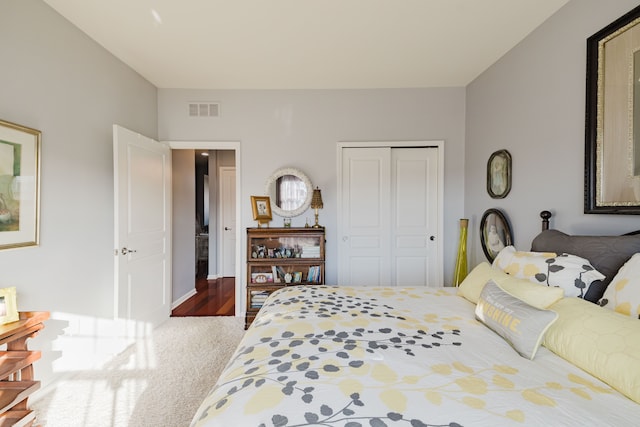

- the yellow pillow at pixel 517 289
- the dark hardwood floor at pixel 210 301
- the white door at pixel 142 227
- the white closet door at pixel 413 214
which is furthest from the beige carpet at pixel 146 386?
the white closet door at pixel 413 214

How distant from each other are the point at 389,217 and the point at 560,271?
6.98 feet

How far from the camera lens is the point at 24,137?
192 cm

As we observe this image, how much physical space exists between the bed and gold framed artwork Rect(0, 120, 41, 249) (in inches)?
68.2

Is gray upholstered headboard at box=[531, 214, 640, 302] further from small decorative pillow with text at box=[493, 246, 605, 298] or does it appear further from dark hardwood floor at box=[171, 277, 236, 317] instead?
dark hardwood floor at box=[171, 277, 236, 317]

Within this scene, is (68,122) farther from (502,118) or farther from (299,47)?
(502,118)

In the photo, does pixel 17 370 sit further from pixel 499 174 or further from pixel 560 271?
pixel 499 174

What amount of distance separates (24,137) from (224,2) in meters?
1.65

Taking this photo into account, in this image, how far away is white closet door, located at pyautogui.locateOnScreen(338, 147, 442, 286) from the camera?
354cm

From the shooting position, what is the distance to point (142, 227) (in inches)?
117

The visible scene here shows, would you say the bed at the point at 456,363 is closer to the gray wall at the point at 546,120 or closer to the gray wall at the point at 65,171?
the gray wall at the point at 546,120

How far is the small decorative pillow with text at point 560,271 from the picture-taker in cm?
142

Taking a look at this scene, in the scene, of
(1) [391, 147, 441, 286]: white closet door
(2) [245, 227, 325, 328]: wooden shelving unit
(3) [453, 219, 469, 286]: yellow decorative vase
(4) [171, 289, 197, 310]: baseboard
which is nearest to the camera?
(3) [453, 219, 469, 286]: yellow decorative vase

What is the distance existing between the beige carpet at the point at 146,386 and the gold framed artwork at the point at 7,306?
2.39 ft

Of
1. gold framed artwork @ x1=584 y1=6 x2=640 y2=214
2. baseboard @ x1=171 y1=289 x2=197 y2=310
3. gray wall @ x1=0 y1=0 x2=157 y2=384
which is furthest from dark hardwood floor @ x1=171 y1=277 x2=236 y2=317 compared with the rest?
gold framed artwork @ x1=584 y1=6 x2=640 y2=214
